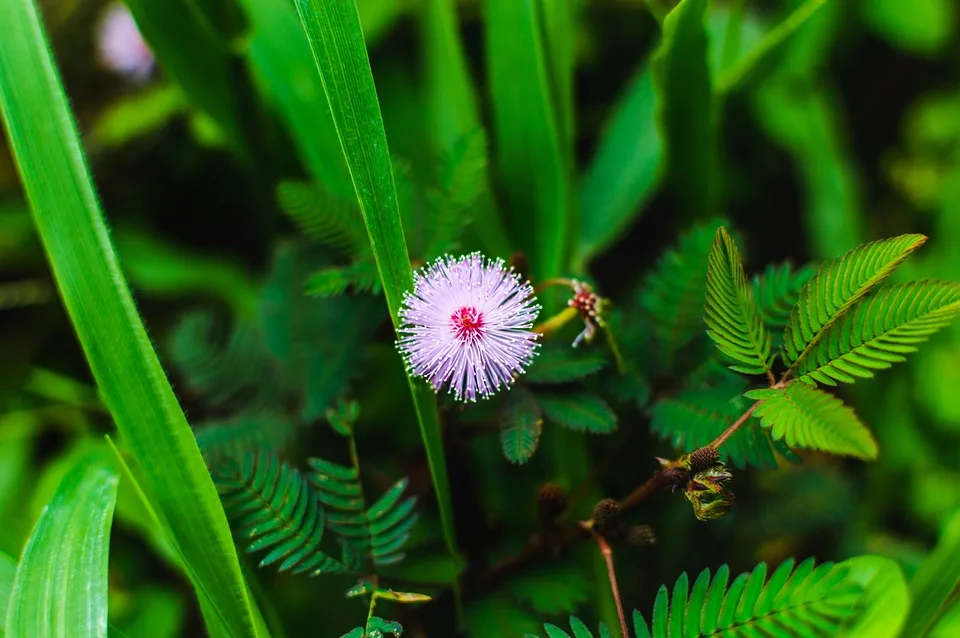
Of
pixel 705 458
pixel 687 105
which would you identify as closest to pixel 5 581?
pixel 705 458

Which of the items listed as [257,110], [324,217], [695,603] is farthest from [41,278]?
[695,603]

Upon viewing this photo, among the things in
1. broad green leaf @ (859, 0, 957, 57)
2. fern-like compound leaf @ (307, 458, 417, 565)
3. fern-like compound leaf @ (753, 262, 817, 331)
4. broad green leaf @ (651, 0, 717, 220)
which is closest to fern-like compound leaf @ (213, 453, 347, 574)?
fern-like compound leaf @ (307, 458, 417, 565)

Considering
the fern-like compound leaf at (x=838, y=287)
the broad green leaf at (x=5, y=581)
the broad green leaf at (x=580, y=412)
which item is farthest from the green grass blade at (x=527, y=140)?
the broad green leaf at (x=5, y=581)

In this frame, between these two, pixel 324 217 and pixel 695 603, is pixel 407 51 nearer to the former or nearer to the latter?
pixel 324 217

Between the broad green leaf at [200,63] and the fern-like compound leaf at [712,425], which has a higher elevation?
the broad green leaf at [200,63]

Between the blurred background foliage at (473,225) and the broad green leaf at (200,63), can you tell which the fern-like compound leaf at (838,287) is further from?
the broad green leaf at (200,63)

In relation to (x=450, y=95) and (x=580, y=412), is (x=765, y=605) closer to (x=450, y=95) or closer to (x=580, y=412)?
(x=580, y=412)
